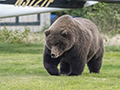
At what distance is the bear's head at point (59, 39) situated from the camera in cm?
636

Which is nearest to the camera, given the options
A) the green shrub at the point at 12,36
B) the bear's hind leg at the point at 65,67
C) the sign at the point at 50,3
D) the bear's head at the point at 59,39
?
the bear's head at the point at 59,39

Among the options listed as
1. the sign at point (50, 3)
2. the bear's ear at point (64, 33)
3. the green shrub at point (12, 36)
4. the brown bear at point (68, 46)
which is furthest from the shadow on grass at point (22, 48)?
the bear's ear at point (64, 33)

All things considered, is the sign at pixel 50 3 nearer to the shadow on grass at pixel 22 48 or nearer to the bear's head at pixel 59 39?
the shadow on grass at pixel 22 48

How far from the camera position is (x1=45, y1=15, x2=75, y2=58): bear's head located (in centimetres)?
636

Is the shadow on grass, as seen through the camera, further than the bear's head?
Yes

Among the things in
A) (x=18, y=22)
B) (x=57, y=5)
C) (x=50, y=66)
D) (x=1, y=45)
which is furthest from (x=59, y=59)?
(x=18, y=22)

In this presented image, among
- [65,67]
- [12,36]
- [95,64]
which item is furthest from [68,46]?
[12,36]

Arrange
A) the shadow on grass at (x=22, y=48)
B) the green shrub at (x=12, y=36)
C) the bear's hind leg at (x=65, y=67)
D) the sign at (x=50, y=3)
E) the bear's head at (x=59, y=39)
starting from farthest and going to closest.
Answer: the green shrub at (x=12, y=36) < the sign at (x=50, y=3) < the shadow on grass at (x=22, y=48) < the bear's hind leg at (x=65, y=67) < the bear's head at (x=59, y=39)

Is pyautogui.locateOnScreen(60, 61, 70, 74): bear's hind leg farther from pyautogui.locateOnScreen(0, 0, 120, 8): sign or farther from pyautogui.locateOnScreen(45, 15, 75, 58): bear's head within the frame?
pyautogui.locateOnScreen(0, 0, 120, 8): sign

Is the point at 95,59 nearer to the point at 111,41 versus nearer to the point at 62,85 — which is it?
the point at 62,85

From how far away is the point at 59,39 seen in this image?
21.1 ft

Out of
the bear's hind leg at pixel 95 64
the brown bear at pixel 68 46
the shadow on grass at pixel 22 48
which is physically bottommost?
the shadow on grass at pixel 22 48

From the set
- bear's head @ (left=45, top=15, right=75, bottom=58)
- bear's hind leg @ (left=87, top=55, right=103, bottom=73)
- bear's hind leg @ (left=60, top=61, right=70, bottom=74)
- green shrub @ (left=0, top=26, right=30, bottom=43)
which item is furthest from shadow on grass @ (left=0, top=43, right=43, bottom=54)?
bear's head @ (left=45, top=15, right=75, bottom=58)

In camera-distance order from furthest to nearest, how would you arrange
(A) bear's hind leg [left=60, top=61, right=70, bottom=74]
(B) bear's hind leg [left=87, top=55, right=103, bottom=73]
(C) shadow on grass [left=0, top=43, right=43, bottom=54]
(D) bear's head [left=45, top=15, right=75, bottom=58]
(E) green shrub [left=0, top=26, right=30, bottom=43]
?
(E) green shrub [left=0, top=26, right=30, bottom=43], (C) shadow on grass [left=0, top=43, right=43, bottom=54], (B) bear's hind leg [left=87, top=55, right=103, bottom=73], (A) bear's hind leg [left=60, top=61, right=70, bottom=74], (D) bear's head [left=45, top=15, right=75, bottom=58]
